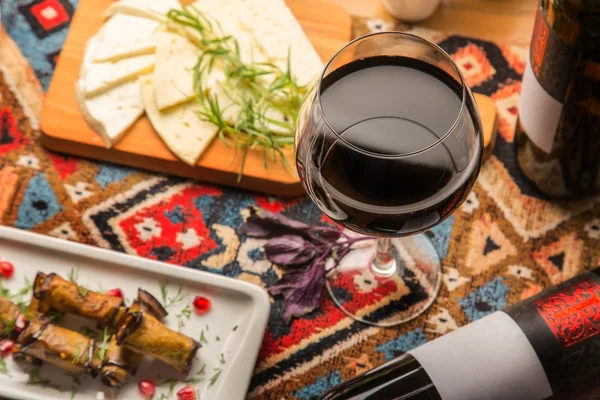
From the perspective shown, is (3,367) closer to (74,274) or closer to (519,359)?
(74,274)

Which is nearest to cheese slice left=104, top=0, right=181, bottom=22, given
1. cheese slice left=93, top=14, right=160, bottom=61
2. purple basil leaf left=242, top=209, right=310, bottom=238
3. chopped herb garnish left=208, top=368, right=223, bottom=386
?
cheese slice left=93, top=14, right=160, bottom=61

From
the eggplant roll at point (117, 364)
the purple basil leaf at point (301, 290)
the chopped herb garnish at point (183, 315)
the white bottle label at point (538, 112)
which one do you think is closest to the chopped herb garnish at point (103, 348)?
the eggplant roll at point (117, 364)

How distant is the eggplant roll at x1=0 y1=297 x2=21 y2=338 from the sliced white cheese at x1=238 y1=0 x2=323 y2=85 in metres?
0.56

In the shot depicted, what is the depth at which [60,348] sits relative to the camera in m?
1.08

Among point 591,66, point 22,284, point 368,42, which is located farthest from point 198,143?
point 591,66

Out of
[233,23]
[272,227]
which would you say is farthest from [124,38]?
[272,227]

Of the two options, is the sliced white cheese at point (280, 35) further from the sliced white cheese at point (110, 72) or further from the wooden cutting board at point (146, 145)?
the sliced white cheese at point (110, 72)

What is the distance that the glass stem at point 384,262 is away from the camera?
118 cm

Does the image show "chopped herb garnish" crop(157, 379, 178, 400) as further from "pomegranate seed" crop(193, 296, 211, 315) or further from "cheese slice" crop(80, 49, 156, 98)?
"cheese slice" crop(80, 49, 156, 98)

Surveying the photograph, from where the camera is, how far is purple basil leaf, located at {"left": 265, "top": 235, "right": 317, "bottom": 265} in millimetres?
1217

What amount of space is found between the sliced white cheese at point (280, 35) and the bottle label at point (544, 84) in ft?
1.18

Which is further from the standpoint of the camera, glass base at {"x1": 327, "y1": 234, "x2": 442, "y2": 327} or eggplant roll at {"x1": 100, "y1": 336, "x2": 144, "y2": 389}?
glass base at {"x1": 327, "y1": 234, "x2": 442, "y2": 327}

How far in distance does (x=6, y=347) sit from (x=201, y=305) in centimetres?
28

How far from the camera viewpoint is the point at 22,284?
1.18m
